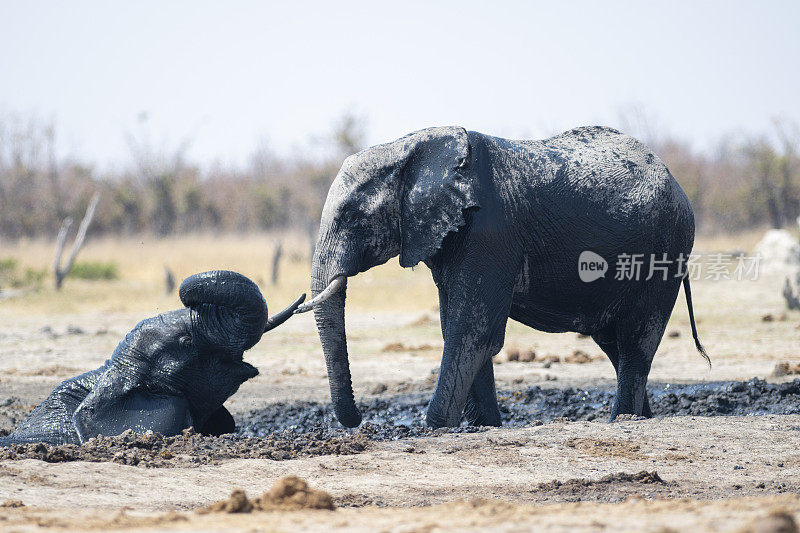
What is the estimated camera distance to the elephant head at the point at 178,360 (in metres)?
6.30

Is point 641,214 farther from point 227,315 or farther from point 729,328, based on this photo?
point 729,328

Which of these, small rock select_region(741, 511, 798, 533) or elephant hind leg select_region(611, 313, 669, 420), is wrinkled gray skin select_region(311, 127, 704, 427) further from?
small rock select_region(741, 511, 798, 533)

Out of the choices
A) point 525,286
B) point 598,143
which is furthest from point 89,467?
point 598,143

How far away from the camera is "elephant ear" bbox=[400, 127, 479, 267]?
6.62 metres

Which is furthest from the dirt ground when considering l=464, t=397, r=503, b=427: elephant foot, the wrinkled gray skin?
the wrinkled gray skin

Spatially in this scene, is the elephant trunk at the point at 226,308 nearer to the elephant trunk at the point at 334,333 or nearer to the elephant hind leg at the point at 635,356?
the elephant trunk at the point at 334,333

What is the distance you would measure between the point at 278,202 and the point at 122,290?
76.0 feet

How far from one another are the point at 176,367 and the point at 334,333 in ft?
3.70

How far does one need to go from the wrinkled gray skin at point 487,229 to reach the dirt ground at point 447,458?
730mm

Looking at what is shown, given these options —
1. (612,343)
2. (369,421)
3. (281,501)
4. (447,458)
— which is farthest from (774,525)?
(369,421)

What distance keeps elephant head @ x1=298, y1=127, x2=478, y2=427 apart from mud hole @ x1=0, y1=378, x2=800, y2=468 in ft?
2.19

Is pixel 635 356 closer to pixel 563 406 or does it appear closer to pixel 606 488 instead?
pixel 563 406

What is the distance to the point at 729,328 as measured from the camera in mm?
15328

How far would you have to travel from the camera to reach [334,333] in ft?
22.5
